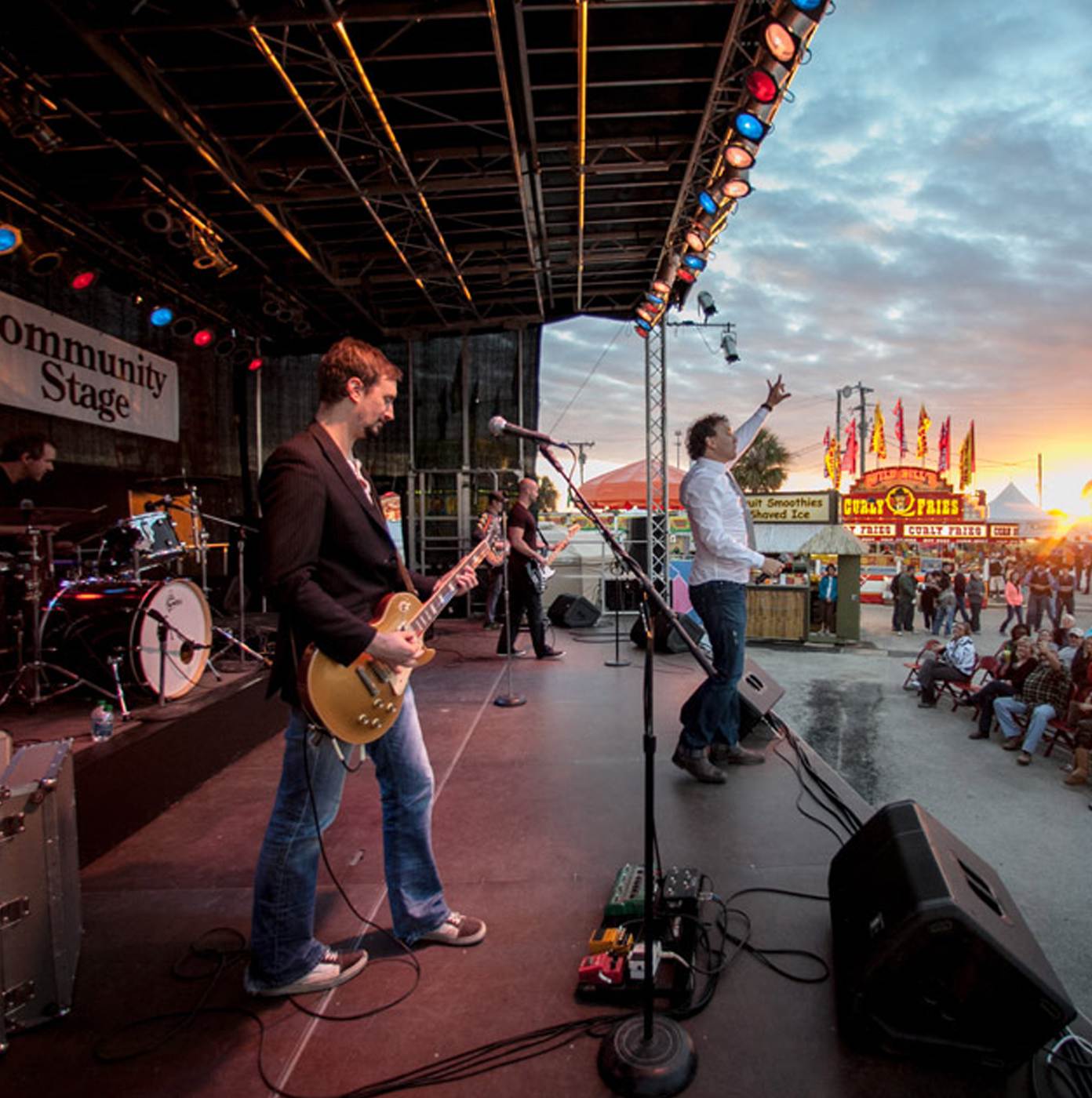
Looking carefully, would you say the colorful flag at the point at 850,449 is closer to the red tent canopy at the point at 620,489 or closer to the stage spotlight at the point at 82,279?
the red tent canopy at the point at 620,489

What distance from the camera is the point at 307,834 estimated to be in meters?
2.01

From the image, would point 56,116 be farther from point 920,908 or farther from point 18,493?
point 920,908

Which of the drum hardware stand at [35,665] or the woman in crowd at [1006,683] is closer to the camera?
the drum hardware stand at [35,665]

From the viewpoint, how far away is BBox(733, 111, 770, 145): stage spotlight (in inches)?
259

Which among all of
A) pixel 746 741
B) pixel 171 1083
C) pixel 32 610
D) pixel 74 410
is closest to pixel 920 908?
pixel 171 1083

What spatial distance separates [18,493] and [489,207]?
6.66 meters

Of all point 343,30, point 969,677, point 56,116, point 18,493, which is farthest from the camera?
point 969,677

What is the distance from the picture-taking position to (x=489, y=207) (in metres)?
9.05

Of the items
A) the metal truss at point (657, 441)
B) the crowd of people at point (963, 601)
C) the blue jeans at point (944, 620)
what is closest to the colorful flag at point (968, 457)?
the crowd of people at point (963, 601)

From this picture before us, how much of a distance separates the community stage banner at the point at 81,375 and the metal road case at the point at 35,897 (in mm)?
6381

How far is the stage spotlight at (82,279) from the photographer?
755cm

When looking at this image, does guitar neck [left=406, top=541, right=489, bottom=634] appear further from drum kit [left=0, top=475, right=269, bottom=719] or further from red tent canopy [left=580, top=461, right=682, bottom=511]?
red tent canopy [left=580, top=461, right=682, bottom=511]

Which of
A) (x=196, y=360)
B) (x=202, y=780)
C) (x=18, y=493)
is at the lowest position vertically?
(x=202, y=780)

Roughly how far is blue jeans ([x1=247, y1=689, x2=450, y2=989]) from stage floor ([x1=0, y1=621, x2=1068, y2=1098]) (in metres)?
0.15
